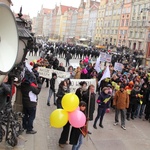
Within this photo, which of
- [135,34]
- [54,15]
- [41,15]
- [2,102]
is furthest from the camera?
[41,15]

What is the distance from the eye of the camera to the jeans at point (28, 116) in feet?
23.6

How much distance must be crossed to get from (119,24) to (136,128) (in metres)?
62.9

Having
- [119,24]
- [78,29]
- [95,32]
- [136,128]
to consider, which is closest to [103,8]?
[95,32]

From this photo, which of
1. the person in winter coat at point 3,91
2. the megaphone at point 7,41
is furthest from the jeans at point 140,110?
the megaphone at point 7,41

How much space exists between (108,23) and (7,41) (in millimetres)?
74813

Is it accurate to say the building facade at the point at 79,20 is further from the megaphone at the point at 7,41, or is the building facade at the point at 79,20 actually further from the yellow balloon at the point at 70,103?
the megaphone at the point at 7,41

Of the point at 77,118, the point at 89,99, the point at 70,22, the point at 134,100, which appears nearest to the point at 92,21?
the point at 70,22

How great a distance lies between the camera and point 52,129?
8.14 metres

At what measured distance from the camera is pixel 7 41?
4.20 m

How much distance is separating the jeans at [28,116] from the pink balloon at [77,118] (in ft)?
4.99

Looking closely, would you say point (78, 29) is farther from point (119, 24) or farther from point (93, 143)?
point (93, 143)

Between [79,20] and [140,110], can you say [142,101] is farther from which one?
[79,20]

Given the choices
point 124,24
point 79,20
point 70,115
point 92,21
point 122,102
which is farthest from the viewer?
point 79,20

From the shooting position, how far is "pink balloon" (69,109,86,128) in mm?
5961
